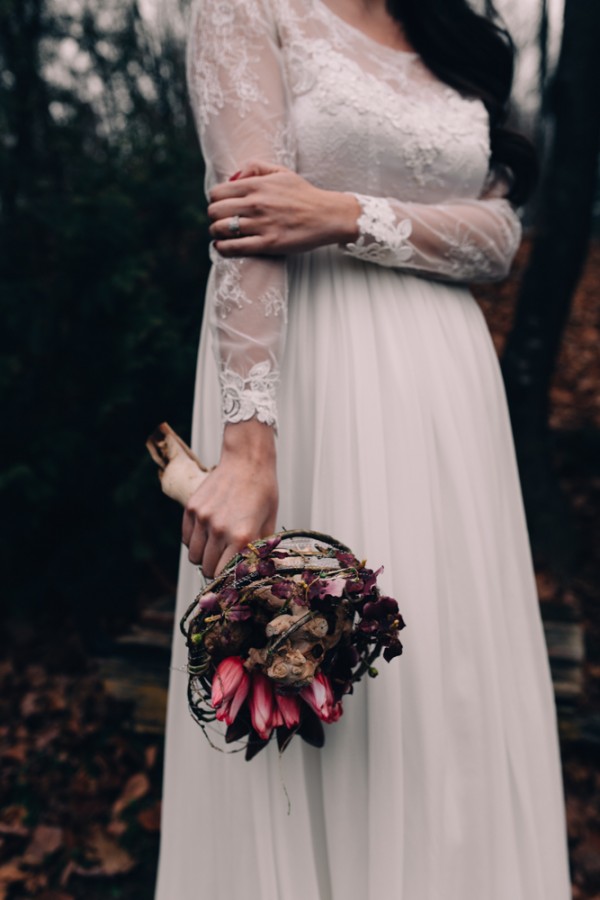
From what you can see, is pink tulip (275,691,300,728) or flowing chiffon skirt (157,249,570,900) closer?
pink tulip (275,691,300,728)

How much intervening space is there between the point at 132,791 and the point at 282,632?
2.04 m

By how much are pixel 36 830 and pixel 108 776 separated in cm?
32

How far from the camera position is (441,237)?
4.66 feet

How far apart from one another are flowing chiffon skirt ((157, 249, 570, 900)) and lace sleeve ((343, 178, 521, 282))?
0.07m

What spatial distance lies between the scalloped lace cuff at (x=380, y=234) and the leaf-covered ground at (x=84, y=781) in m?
2.11

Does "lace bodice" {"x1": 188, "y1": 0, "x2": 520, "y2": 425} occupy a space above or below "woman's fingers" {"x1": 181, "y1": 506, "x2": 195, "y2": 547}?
above

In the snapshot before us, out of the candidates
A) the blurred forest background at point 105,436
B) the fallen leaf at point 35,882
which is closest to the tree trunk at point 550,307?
the blurred forest background at point 105,436

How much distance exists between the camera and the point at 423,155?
1.41 meters

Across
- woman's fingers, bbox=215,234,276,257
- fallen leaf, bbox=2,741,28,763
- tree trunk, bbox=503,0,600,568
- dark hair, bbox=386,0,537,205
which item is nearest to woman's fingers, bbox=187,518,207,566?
woman's fingers, bbox=215,234,276,257

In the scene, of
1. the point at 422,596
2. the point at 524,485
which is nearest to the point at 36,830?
the point at 422,596

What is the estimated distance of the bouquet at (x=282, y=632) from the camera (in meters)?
0.93

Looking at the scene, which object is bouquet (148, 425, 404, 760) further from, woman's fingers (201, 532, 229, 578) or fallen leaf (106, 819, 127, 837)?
fallen leaf (106, 819, 127, 837)

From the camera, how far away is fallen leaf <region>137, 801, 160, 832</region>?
2.41 meters

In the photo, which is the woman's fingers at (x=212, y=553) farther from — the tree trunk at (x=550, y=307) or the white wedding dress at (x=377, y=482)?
the tree trunk at (x=550, y=307)
